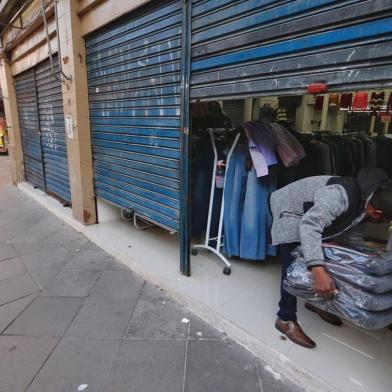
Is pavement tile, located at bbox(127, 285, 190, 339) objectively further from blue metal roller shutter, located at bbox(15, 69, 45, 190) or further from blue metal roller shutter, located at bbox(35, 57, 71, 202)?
blue metal roller shutter, located at bbox(15, 69, 45, 190)

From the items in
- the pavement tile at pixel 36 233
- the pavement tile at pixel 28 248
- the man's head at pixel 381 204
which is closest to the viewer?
the man's head at pixel 381 204

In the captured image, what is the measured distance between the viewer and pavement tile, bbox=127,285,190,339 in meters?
2.48

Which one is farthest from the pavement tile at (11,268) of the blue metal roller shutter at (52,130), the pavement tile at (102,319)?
the blue metal roller shutter at (52,130)

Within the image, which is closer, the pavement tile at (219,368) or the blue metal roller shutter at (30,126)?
the pavement tile at (219,368)

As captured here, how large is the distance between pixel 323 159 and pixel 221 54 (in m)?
1.80

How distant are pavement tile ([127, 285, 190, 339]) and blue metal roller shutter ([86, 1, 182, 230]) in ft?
2.57

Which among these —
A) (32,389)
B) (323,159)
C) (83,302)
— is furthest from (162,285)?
(323,159)

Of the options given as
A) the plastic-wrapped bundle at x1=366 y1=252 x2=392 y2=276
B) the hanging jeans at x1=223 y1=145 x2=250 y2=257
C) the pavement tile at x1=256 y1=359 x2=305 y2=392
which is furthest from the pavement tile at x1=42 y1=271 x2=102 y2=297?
the plastic-wrapped bundle at x1=366 y1=252 x2=392 y2=276

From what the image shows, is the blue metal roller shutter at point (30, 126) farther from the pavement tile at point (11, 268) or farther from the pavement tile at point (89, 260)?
the pavement tile at point (89, 260)

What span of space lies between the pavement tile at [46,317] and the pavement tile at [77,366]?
0.74 feet

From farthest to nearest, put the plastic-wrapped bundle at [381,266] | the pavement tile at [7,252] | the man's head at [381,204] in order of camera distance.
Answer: the pavement tile at [7,252]
the man's head at [381,204]
the plastic-wrapped bundle at [381,266]

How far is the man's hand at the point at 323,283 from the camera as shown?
1733 mm

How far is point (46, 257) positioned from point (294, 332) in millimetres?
3219

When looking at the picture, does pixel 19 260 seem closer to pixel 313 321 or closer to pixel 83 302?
pixel 83 302
